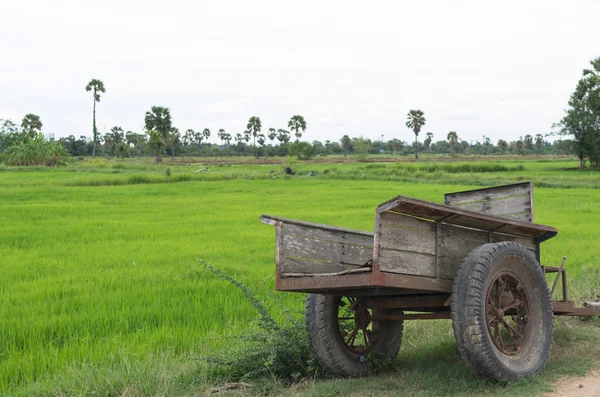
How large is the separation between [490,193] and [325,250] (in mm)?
1755

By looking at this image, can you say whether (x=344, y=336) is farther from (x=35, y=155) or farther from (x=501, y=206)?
(x=35, y=155)

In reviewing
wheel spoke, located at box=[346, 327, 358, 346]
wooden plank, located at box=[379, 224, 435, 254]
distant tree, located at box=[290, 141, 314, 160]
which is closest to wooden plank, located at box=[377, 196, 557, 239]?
wooden plank, located at box=[379, 224, 435, 254]

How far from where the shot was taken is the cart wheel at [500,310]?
357 centimetres

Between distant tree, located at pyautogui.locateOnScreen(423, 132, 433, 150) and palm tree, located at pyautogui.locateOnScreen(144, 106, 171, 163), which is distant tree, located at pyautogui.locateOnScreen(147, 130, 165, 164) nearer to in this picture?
palm tree, located at pyautogui.locateOnScreen(144, 106, 171, 163)

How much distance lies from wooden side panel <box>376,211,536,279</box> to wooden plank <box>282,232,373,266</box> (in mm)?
800

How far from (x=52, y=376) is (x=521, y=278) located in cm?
342

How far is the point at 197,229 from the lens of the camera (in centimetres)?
1338

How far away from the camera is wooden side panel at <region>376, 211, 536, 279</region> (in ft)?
11.4

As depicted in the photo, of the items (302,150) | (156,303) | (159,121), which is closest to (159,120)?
(159,121)

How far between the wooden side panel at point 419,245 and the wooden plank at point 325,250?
0.80m

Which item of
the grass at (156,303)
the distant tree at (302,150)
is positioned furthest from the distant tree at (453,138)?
the grass at (156,303)

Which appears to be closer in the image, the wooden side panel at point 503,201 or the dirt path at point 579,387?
the dirt path at point 579,387

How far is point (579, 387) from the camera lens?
3814mm

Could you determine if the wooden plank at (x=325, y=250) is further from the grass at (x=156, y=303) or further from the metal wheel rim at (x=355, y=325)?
the grass at (x=156, y=303)
